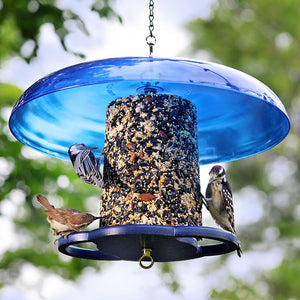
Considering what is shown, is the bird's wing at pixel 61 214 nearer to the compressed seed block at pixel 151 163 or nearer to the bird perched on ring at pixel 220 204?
the compressed seed block at pixel 151 163

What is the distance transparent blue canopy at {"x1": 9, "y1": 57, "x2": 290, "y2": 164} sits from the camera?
8.68 feet

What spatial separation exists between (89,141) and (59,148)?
219mm

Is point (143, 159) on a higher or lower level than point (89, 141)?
lower

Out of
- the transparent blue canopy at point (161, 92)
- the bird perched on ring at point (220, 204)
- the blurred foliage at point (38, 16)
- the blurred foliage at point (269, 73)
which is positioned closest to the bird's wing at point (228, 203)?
the bird perched on ring at point (220, 204)

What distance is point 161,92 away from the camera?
330 cm

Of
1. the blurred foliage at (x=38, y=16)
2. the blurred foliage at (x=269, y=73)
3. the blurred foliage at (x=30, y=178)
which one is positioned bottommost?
the blurred foliage at (x=30, y=178)

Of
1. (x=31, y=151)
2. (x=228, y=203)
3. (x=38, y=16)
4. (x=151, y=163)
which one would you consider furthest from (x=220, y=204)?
(x=31, y=151)

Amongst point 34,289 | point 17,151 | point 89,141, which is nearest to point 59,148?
point 89,141

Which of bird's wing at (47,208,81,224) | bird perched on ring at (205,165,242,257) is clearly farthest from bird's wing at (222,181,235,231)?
bird's wing at (47,208,81,224)

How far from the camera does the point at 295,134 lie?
457 inches

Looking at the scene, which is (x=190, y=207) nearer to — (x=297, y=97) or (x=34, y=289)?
(x=34, y=289)

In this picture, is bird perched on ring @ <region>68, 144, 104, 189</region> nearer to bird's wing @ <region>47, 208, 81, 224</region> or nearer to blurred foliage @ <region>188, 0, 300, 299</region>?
bird's wing @ <region>47, 208, 81, 224</region>

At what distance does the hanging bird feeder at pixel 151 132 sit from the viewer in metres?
2.61

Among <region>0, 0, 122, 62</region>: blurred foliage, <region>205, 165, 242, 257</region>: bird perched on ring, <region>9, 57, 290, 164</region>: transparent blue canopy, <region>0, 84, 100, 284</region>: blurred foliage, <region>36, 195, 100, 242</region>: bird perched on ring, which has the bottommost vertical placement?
<region>36, 195, 100, 242</region>: bird perched on ring
